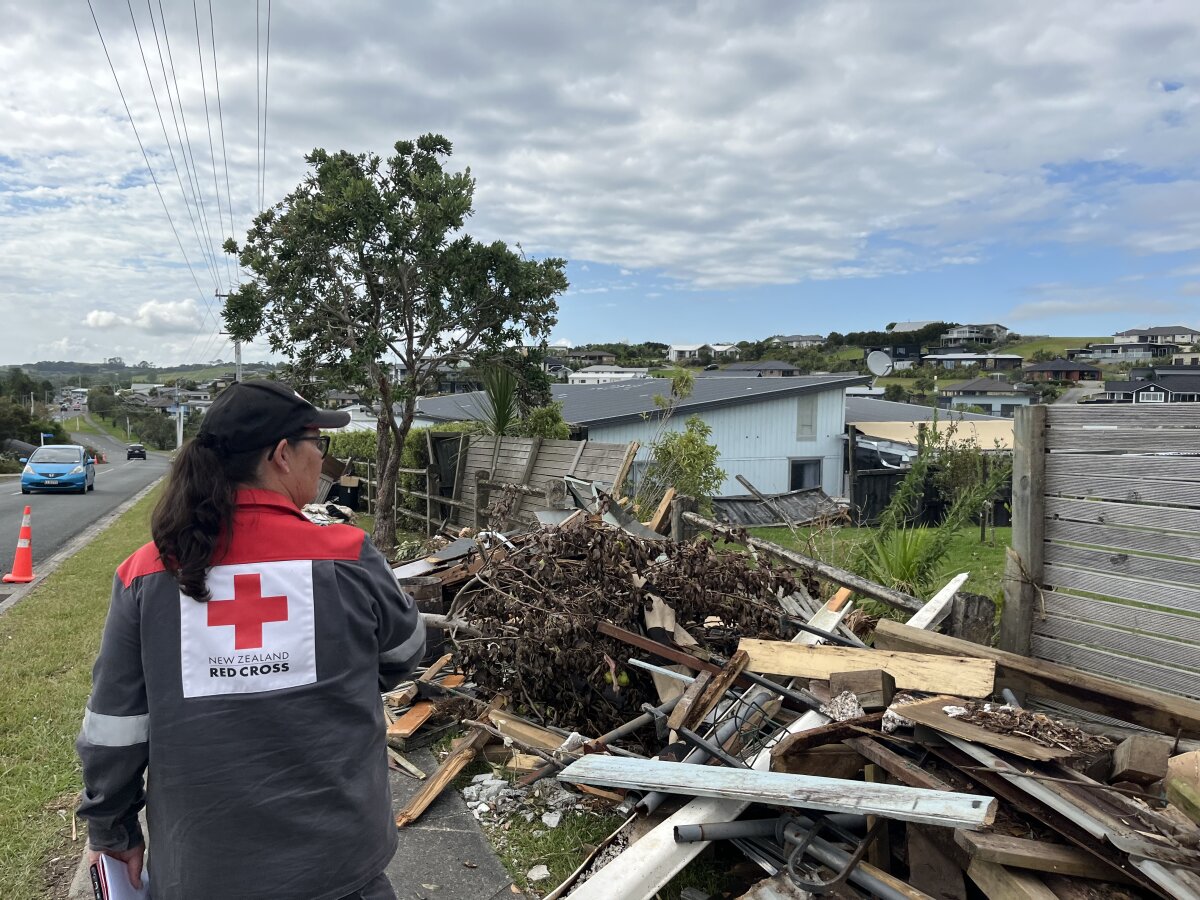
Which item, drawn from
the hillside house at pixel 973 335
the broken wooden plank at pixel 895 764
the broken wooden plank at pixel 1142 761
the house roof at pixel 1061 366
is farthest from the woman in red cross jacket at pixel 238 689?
the hillside house at pixel 973 335

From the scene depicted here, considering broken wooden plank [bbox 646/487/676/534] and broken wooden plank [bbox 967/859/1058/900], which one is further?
broken wooden plank [bbox 646/487/676/534]

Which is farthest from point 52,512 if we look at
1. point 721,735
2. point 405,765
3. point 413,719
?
point 721,735

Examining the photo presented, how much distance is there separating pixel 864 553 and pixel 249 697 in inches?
202

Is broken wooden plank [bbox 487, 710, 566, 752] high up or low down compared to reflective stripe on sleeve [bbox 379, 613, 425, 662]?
down

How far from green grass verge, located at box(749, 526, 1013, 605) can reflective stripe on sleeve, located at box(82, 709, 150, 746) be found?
425 cm

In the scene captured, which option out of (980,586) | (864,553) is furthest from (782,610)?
(980,586)

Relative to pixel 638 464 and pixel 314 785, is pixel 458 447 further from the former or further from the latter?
pixel 314 785

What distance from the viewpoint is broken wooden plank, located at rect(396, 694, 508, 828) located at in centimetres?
392

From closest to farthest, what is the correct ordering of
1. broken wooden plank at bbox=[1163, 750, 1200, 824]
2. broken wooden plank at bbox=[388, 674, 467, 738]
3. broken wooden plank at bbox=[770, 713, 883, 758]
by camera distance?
broken wooden plank at bbox=[1163, 750, 1200, 824]
broken wooden plank at bbox=[770, 713, 883, 758]
broken wooden plank at bbox=[388, 674, 467, 738]

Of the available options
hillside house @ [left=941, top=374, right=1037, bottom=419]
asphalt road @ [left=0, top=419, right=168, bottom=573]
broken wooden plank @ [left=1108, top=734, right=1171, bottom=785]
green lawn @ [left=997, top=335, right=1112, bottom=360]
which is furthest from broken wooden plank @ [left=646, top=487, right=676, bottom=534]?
green lawn @ [left=997, top=335, right=1112, bottom=360]

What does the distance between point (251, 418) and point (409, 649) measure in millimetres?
716

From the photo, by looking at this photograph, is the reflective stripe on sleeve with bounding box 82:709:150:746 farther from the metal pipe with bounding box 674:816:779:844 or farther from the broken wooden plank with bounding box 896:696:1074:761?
the broken wooden plank with bounding box 896:696:1074:761

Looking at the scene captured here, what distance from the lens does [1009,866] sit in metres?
2.43

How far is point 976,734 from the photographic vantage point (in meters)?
2.85
